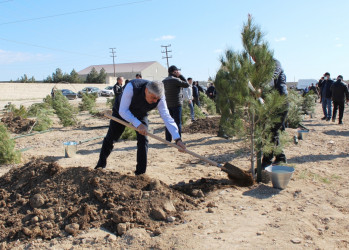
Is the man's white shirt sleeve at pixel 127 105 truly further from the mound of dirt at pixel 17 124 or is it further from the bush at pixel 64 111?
the bush at pixel 64 111

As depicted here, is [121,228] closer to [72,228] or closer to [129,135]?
[72,228]

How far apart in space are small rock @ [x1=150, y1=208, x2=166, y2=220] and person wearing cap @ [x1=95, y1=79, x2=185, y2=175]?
3.27 ft

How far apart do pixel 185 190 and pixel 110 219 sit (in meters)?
1.15

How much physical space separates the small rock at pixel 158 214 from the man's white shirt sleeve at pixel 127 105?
1.17 metres

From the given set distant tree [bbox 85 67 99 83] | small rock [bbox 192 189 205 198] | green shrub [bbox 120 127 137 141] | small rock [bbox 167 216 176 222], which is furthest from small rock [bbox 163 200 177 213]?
distant tree [bbox 85 67 99 83]

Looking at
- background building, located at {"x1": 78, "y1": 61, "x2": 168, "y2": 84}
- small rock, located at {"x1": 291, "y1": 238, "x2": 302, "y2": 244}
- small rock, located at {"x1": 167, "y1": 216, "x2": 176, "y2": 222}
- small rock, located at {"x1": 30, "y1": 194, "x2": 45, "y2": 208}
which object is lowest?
small rock, located at {"x1": 291, "y1": 238, "x2": 302, "y2": 244}

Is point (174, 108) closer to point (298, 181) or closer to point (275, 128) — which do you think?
point (275, 128)

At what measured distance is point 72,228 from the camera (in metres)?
2.98

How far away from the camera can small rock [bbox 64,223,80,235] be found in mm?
2969

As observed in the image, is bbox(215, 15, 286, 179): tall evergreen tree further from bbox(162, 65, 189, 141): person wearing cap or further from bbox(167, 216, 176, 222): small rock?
bbox(162, 65, 189, 141): person wearing cap

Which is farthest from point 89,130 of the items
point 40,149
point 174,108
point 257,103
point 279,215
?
point 279,215

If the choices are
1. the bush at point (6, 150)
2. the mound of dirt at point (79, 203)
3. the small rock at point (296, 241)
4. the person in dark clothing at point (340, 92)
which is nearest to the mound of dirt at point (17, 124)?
the bush at point (6, 150)

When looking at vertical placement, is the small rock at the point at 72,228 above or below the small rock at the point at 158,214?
below

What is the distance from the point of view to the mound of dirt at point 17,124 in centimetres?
948
